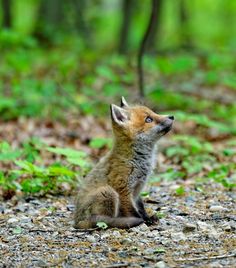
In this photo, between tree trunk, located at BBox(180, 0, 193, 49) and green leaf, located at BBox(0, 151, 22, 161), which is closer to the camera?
green leaf, located at BBox(0, 151, 22, 161)

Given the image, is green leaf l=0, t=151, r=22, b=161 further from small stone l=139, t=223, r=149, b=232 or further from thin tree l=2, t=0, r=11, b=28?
thin tree l=2, t=0, r=11, b=28

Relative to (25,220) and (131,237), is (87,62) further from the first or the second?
(131,237)

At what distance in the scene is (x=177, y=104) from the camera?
44.7ft

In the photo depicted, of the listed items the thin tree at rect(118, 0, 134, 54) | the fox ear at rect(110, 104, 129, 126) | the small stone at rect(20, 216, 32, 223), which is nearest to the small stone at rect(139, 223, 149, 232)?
the fox ear at rect(110, 104, 129, 126)

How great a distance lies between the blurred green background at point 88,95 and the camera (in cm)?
903

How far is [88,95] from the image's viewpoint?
47.9ft

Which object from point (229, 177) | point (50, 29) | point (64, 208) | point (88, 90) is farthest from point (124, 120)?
point (50, 29)

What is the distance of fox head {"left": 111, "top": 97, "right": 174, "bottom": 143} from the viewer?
6.67 metres

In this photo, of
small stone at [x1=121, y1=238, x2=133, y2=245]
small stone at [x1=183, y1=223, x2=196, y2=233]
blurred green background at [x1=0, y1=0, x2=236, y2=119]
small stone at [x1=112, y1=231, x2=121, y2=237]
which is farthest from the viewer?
blurred green background at [x1=0, y1=0, x2=236, y2=119]

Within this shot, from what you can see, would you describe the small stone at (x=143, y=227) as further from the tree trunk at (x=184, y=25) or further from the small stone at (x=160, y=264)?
the tree trunk at (x=184, y=25)

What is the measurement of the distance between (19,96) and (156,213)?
770 centimetres

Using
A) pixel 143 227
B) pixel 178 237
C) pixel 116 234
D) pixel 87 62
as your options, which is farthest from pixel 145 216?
pixel 87 62

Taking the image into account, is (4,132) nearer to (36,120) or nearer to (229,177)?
(36,120)

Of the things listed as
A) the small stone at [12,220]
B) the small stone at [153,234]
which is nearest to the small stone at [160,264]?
the small stone at [153,234]
